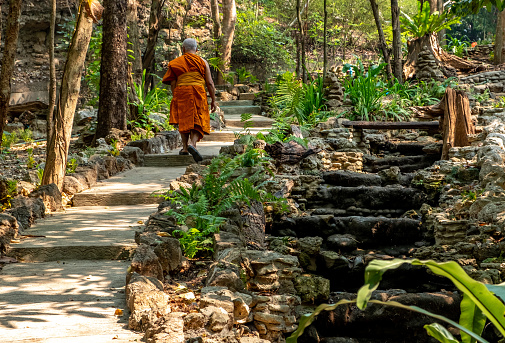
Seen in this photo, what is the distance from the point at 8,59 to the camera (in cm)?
550

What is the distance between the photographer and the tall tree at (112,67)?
912 cm

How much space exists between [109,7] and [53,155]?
4303 mm

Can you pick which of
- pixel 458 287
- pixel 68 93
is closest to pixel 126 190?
pixel 68 93

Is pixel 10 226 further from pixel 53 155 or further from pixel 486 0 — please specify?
pixel 486 0

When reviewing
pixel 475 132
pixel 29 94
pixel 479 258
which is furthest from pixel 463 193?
pixel 29 94

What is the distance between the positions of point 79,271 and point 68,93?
2589 mm

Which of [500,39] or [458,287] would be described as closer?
[458,287]

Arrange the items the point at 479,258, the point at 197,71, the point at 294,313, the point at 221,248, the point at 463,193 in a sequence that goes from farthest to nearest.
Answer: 1. the point at 197,71
2. the point at 463,193
3. the point at 479,258
4. the point at 221,248
5. the point at 294,313

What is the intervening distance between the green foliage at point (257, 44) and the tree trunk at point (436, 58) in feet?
18.6

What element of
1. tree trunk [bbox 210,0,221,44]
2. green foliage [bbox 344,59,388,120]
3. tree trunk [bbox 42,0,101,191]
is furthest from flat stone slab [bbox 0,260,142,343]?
tree trunk [bbox 210,0,221,44]

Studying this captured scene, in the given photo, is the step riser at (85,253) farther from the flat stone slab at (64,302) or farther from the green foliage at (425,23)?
the green foliage at (425,23)

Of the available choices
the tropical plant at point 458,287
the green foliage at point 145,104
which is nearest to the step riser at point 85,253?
the tropical plant at point 458,287

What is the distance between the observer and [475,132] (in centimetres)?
918

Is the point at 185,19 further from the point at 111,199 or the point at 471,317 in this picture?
the point at 471,317
